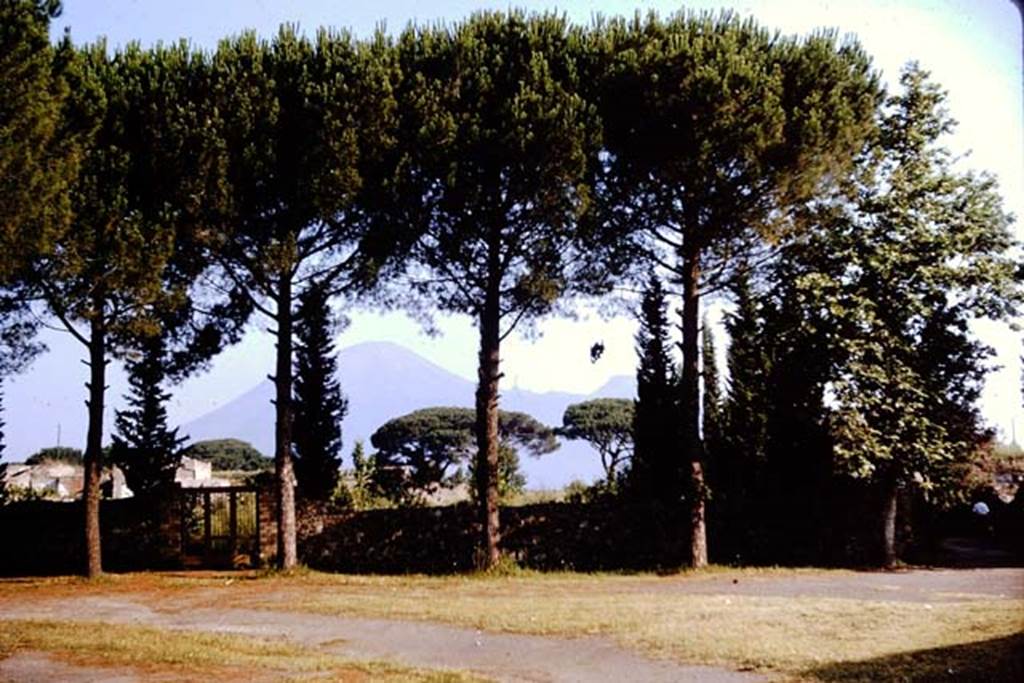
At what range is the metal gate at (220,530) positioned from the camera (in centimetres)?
2162

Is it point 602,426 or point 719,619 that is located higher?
point 602,426

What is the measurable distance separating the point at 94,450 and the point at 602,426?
38.0 metres

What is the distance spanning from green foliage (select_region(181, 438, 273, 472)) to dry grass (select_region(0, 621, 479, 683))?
168ft

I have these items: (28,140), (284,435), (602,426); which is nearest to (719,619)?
(284,435)

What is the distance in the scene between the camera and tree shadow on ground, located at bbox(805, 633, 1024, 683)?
7.80m

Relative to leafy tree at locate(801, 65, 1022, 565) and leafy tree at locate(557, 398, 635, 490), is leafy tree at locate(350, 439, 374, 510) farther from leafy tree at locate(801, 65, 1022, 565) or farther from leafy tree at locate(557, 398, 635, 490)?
leafy tree at locate(557, 398, 635, 490)

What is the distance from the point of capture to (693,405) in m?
19.1

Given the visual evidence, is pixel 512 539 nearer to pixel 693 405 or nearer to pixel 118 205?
pixel 693 405

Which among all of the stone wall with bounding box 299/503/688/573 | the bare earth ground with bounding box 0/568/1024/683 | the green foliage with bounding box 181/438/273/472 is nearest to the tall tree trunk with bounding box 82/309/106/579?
the bare earth ground with bounding box 0/568/1024/683

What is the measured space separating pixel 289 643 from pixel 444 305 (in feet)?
36.5

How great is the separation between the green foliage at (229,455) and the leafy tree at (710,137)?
4814 centimetres

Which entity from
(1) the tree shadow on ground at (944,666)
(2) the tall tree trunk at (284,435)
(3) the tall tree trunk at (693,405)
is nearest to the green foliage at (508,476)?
(2) the tall tree trunk at (284,435)

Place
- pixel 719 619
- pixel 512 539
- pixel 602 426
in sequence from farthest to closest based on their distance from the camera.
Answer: pixel 602 426, pixel 512 539, pixel 719 619

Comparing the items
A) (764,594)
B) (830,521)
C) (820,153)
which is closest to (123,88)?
(820,153)
